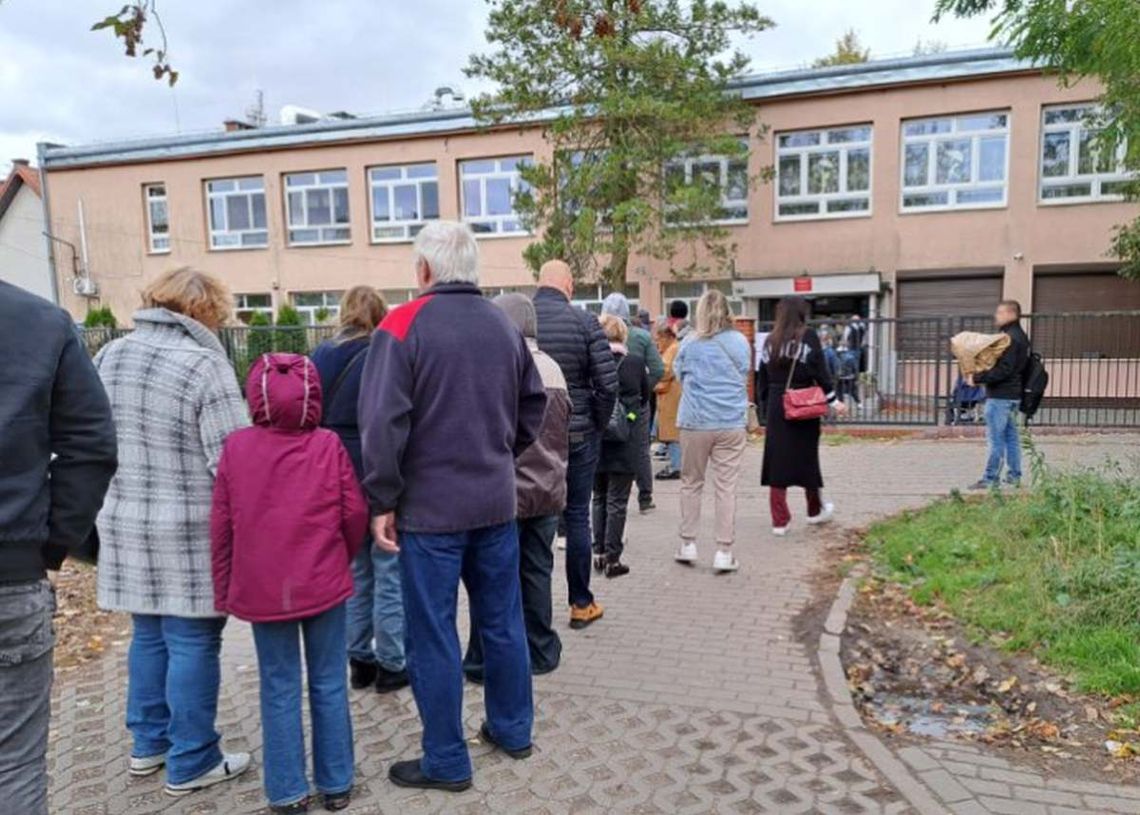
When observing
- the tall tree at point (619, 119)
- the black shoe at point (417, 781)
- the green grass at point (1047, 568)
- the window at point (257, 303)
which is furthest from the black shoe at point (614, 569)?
the window at point (257, 303)

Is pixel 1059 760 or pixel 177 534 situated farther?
pixel 1059 760

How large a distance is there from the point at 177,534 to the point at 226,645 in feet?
7.03

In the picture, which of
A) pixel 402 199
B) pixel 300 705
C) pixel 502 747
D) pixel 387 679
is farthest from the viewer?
pixel 402 199

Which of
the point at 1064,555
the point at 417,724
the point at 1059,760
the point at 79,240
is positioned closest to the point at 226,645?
the point at 417,724

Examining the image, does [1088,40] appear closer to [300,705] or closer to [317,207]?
[300,705]

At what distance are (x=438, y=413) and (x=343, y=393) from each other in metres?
0.95

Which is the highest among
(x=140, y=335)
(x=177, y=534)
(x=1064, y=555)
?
(x=140, y=335)

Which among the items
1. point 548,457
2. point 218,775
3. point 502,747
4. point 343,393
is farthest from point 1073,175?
point 218,775

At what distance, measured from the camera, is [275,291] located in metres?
26.3

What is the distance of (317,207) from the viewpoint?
25656mm

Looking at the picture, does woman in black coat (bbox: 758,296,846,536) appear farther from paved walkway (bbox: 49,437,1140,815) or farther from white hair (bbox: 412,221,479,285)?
white hair (bbox: 412,221,479,285)

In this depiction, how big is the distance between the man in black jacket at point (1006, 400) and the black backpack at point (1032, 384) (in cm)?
7

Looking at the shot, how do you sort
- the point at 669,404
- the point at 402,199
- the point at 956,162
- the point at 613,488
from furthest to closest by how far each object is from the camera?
the point at 402,199
the point at 956,162
the point at 669,404
the point at 613,488

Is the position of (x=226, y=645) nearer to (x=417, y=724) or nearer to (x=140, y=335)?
(x=417, y=724)
